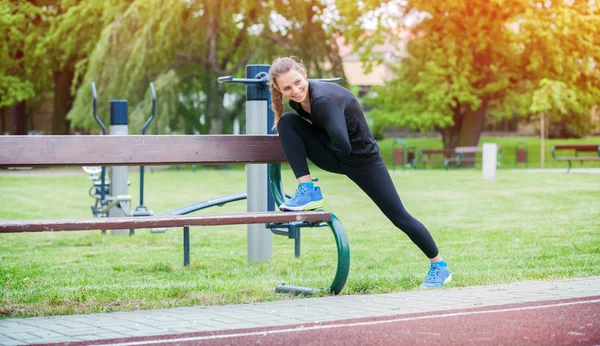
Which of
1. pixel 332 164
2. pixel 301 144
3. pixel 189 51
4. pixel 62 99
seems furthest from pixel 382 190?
pixel 62 99

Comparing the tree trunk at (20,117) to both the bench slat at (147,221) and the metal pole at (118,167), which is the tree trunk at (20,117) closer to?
the metal pole at (118,167)

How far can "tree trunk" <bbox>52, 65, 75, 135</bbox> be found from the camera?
39.3m

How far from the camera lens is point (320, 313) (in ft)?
16.7

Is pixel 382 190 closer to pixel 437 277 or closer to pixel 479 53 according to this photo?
pixel 437 277

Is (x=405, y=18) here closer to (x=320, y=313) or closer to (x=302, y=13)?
(x=302, y=13)

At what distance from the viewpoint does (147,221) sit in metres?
5.17

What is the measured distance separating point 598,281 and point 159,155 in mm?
2940

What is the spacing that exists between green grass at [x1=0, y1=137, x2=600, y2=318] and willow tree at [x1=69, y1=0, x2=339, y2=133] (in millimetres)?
13722

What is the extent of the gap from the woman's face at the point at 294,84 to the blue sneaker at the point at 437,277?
4.75 feet

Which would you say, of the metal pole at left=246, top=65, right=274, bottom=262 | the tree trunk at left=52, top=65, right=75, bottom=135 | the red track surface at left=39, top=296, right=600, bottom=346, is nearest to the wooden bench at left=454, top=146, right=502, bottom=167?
the tree trunk at left=52, top=65, right=75, bottom=135

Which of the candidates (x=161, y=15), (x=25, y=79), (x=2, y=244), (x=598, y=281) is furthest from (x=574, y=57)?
(x=598, y=281)

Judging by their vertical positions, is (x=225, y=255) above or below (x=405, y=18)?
below

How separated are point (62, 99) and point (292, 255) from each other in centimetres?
3292

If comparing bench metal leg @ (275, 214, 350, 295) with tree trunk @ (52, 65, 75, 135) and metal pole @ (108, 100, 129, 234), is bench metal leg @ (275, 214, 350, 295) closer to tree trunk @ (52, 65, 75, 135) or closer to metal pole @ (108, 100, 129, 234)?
metal pole @ (108, 100, 129, 234)
